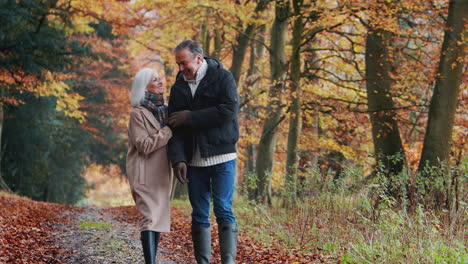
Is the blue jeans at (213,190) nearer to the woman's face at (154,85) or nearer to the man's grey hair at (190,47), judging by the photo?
the woman's face at (154,85)

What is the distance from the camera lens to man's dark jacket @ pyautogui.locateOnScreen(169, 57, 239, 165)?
180 inches

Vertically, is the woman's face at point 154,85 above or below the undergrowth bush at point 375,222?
above

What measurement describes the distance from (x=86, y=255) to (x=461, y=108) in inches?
393

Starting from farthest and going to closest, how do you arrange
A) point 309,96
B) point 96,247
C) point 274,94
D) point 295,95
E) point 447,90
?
point 309,96, point 274,94, point 295,95, point 447,90, point 96,247

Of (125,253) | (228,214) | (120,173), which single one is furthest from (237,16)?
(120,173)

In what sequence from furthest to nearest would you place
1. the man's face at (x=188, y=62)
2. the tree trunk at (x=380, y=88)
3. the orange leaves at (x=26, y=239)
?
the tree trunk at (x=380, y=88) < the orange leaves at (x=26, y=239) < the man's face at (x=188, y=62)

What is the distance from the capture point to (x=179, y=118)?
4625mm

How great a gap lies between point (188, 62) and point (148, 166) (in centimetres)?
102

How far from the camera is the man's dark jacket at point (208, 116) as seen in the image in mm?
4570

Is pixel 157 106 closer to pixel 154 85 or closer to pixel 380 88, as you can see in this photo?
pixel 154 85

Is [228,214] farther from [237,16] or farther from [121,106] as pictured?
[121,106]

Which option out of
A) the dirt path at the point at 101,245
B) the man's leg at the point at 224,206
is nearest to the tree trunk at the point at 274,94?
the dirt path at the point at 101,245

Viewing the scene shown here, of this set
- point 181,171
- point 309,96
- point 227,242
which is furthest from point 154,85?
point 309,96

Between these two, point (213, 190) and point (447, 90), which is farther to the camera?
point (447, 90)
